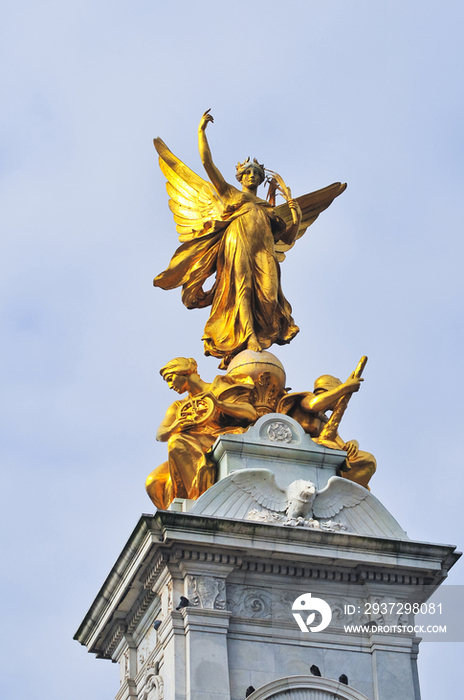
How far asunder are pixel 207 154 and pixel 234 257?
79.1 inches

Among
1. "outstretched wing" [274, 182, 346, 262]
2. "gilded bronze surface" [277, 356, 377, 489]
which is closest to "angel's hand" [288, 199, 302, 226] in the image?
"outstretched wing" [274, 182, 346, 262]

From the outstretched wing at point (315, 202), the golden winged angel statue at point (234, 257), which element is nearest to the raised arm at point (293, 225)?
the golden winged angel statue at point (234, 257)

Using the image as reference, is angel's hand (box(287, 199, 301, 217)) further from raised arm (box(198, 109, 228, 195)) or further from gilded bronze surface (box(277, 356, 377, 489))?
gilded bronze surface (box(277, 356, 377, 489))

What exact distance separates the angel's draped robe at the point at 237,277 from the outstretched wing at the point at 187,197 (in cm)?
44

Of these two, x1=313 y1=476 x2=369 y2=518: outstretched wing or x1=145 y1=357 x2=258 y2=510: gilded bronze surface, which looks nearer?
x1=313 y1=476 x2=369 y2=518: outstretched wing

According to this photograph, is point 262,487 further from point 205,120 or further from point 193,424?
point 205,120

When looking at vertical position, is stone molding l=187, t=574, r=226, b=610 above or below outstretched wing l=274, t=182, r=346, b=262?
below

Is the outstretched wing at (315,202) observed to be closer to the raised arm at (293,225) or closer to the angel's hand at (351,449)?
the raised arm at (293,225)

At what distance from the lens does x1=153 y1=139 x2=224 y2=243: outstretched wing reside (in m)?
27.2

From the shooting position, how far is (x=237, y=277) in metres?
26.1

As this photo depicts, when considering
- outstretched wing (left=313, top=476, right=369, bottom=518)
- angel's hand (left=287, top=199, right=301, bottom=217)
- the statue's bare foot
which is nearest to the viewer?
outstretched wing (left=313, top=476, right=369, bottom=518)
